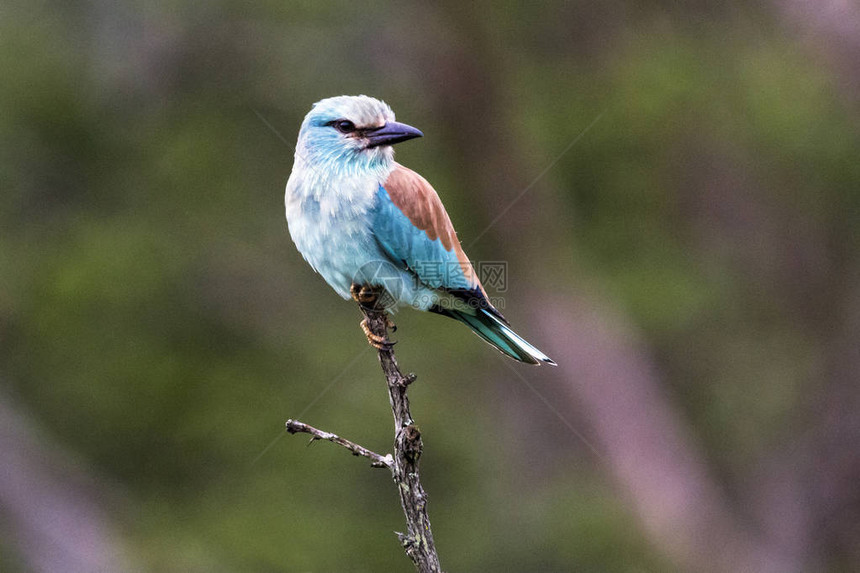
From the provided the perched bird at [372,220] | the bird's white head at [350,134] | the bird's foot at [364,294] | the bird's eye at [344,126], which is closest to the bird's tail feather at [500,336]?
the perched bird at [372,220]

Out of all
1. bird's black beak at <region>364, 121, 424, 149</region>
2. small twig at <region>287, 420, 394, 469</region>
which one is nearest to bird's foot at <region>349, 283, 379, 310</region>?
bird's black beak at <region>364, 121, 424, 149</region>

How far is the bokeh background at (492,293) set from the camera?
9.59 meters

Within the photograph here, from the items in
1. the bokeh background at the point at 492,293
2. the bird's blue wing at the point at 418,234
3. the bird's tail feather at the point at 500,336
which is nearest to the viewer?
the bird's blue wing at the point at 418,234

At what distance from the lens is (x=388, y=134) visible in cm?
484

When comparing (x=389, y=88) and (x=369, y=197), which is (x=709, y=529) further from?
(x=369, y=197)

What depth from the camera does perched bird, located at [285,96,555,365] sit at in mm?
4652

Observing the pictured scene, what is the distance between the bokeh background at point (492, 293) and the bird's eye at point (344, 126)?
13.6 ft

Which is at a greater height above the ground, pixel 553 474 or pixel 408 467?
pixel 408 467

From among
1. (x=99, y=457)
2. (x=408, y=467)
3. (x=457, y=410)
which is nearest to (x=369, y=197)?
(x=408, y=467)

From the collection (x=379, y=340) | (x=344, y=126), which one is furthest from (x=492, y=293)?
(x=379, y=340)

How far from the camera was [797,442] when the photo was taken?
9500 mm

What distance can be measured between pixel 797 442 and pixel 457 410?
131 inches

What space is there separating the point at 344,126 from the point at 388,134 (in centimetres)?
23

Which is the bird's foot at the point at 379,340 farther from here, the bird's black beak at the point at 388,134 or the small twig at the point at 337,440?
the bird's black beak at the point at 388,134
